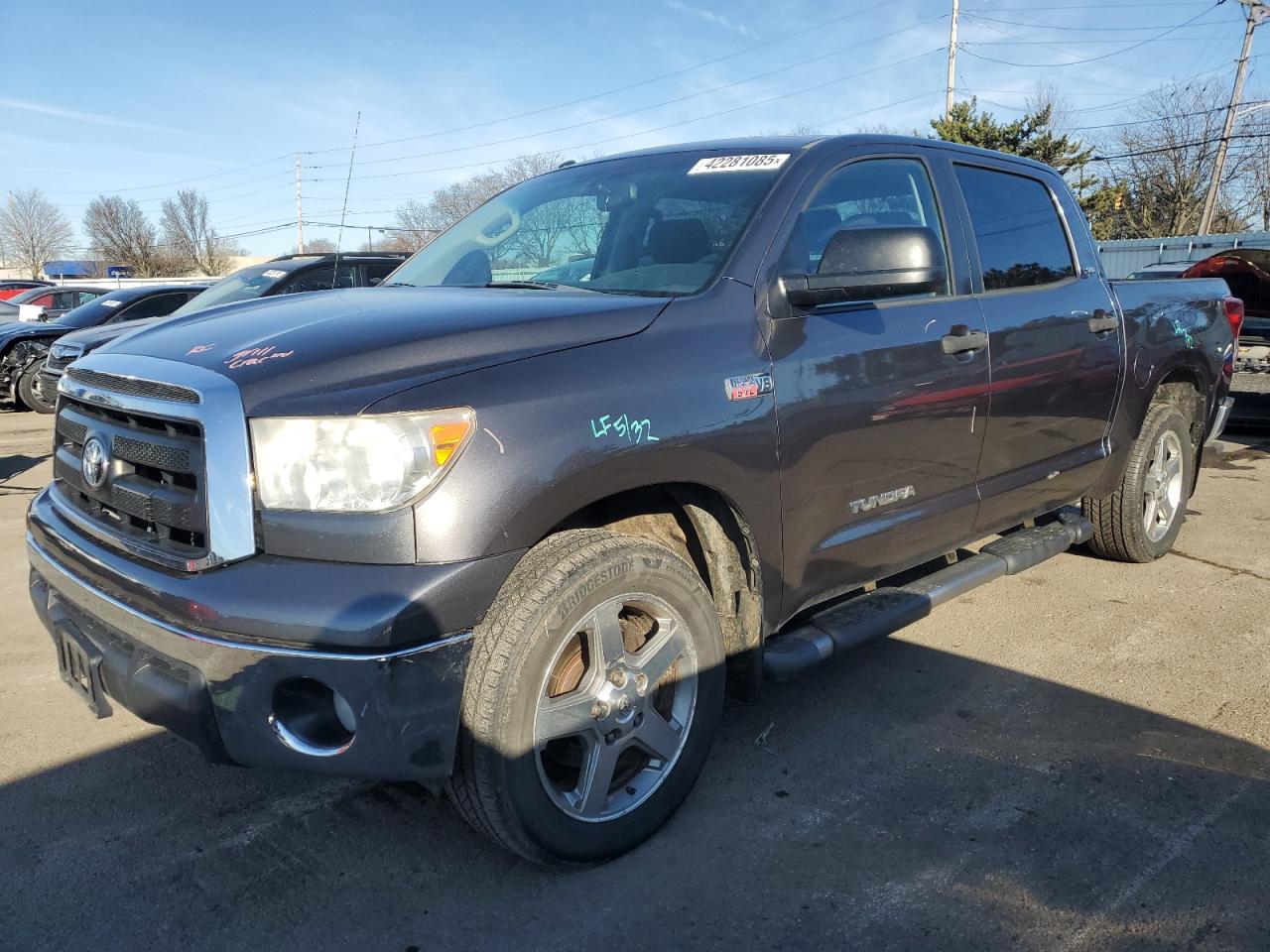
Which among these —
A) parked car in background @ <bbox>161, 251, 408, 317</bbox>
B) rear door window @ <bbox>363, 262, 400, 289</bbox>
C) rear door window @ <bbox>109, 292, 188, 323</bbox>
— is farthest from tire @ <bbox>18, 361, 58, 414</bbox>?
rear door window @ <bbox>363, 262, 400, 289</bbox>

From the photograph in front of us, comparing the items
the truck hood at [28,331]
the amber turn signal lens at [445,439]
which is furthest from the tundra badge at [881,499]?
the truck hood at [28,331]

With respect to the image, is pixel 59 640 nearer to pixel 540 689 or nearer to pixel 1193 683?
pixel 540 689

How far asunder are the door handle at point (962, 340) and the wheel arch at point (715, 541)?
1.13m

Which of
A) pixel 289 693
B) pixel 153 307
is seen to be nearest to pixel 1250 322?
pixel 289 693

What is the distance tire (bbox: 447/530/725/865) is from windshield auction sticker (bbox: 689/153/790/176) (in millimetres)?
1387

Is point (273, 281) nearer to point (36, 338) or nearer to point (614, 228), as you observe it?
point (36, 338)

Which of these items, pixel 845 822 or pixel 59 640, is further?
pixel 845 822

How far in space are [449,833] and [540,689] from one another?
2.32 feet

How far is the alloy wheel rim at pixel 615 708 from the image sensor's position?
2428 millimetres

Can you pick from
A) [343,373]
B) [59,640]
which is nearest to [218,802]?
[59,640]

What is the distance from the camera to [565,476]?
7.46 ft

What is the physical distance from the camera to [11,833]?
8.78 ft

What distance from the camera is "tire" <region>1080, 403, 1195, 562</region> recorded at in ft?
15.9

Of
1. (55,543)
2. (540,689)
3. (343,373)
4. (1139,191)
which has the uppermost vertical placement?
(1139,191)
